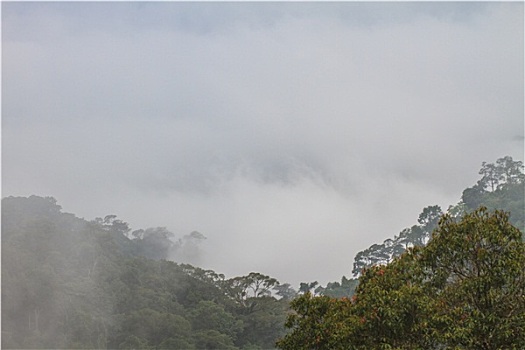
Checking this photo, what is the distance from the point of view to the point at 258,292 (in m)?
55.7

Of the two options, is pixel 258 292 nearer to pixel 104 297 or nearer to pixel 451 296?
pixel 104 297

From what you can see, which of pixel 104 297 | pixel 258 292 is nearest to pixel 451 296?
pixel 104 297

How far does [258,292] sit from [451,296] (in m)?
44.7

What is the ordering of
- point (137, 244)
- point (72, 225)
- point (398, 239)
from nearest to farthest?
point (72, 225) < point (398, 239) < point (137, 244)

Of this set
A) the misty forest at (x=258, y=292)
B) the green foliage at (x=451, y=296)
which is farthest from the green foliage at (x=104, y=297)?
the green foliage at (x=451, y=296)

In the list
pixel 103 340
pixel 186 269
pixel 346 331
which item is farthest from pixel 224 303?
pixel 346 331

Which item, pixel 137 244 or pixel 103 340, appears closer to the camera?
pixel 103 340

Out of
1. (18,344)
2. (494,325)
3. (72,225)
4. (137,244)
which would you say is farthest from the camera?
(137,244)

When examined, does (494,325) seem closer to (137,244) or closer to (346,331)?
(346,331)

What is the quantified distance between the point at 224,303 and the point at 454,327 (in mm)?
44470

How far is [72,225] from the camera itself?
176 ft

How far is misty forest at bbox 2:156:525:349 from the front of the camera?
37.7ft

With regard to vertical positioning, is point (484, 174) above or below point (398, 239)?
above

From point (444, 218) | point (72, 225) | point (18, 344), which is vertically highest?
point (72, 225)
